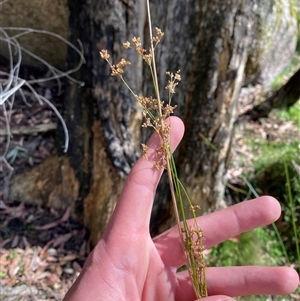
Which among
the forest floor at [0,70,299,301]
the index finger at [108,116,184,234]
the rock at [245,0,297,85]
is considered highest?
the rock at [245,0,297,85]

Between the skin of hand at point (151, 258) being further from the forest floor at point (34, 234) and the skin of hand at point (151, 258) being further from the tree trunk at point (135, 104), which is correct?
the forest floor at point (34, 234)

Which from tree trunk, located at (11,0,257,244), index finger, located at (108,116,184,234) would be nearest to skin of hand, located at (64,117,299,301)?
index finger, located at (108,116,184,234)

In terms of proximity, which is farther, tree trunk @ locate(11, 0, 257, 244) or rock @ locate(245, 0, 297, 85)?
rock @ locate(245, 0, 297, 85)

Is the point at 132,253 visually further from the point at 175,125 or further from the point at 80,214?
the point at 80,214

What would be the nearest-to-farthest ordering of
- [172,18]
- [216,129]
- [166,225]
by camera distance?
[172,18]
[216,129]
[166,225]

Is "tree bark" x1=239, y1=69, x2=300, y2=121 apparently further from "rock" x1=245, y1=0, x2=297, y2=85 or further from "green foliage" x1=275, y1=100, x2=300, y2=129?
"rock" x1=245, y1=0, x2=297, y2=85

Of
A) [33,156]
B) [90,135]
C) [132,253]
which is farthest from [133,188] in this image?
[33,156]
